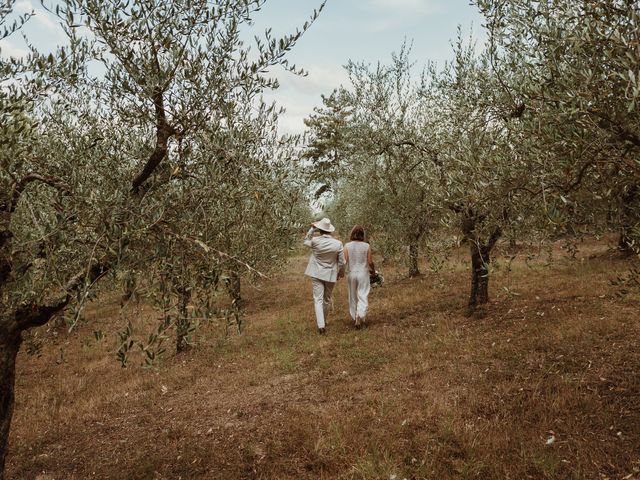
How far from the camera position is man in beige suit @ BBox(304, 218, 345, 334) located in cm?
1209

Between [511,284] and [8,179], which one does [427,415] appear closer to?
[8,179]

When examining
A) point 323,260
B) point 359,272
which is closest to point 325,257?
point 323,260

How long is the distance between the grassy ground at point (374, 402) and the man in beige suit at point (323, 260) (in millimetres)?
1099

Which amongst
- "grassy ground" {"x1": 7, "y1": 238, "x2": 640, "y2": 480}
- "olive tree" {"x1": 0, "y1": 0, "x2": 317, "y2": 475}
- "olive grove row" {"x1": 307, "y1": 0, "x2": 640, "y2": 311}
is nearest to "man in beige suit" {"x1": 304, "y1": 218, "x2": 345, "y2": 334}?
"grassy ground" {"x1": 7, "y1": 238, "x2": 640, "y2": 480}

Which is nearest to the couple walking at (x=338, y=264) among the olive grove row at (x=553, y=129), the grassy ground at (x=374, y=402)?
the grassy ground at (x=374, y=402)

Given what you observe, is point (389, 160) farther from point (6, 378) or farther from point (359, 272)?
point (6, 378)

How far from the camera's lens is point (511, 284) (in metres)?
15.3

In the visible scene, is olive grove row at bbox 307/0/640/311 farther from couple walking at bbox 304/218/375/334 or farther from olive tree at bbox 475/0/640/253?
couple walking at bbox 304/218/375/334

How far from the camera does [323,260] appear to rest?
486 inches

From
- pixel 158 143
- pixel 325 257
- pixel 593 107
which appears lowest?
pixel 325 257

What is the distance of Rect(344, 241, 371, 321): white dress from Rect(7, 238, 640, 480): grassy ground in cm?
78

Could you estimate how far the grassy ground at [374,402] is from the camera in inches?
223

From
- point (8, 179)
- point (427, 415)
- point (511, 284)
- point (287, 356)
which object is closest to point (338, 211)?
point (511, 284)

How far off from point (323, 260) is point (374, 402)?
5497mm
